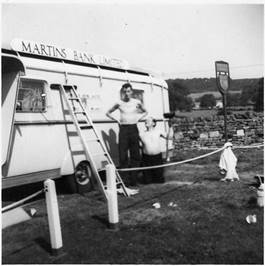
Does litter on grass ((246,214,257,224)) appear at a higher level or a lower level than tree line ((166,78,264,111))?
lower

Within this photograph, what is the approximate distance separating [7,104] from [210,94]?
34.5m

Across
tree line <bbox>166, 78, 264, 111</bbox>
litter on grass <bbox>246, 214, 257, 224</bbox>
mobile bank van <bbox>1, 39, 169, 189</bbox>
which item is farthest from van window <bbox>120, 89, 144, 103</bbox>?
litter on grass <bbox>246, 214, 257, 224</bbox>

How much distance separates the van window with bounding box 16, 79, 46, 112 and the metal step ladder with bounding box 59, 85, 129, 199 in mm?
446

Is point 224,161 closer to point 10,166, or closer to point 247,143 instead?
point 10,166

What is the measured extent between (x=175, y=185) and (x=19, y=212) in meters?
3.15

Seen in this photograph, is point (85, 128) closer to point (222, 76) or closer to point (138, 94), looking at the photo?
point (138, 94)

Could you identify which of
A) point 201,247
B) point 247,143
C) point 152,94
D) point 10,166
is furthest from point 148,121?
point 247,143

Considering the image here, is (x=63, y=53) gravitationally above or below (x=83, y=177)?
above

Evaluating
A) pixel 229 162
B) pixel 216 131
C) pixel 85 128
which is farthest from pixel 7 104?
pixel 216 131

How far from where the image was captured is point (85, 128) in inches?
267

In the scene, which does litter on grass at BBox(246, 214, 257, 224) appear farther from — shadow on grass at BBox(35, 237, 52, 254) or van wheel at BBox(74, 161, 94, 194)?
van wheel at BBox(74, 161, 94, 194)

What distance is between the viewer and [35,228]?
15.5ft

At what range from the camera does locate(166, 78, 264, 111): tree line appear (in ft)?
64.7

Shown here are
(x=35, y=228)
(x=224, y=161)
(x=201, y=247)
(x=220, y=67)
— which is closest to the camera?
(x=201, y=247)
